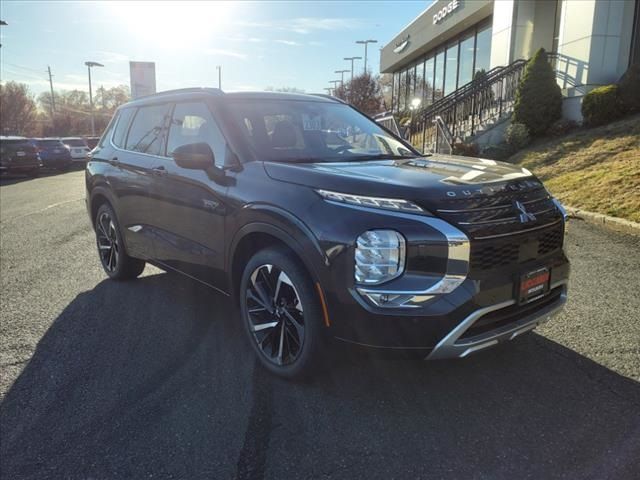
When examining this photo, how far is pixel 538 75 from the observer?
1366 centimetres

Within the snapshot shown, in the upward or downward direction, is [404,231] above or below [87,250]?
above

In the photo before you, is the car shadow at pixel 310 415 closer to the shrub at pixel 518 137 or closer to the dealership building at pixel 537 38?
the shrub at pixel 518 137

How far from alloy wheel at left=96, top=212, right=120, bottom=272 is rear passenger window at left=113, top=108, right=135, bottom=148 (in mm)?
769

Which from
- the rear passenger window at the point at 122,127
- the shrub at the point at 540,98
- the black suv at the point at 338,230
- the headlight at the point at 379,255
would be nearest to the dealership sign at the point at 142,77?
the shrub at the point at 540,98

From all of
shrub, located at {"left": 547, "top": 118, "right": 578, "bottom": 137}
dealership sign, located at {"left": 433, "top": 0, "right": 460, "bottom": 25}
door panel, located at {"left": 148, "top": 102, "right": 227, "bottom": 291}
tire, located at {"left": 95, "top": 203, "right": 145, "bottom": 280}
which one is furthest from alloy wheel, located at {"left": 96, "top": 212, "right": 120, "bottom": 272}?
dealership sign, located at {"left": 433, "top": 0, "right": 460, "bottom": 25}

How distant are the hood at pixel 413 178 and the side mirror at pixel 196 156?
47 cm

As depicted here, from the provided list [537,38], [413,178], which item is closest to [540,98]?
[537,38]

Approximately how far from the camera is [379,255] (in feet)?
8.73

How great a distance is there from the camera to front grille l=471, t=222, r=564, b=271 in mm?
2727

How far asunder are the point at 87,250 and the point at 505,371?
5748mm

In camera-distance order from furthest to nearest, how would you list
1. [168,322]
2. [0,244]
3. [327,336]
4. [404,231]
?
[0,244] → [168,322] → [327,336] → [404,231]

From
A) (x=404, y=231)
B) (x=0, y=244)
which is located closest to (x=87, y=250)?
(x=0, y=244)

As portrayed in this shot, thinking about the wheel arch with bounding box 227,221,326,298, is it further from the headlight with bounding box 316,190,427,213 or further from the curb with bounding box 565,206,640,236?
the curb with bounding box 565,206,640,236

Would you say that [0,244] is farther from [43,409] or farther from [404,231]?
[404,231]
